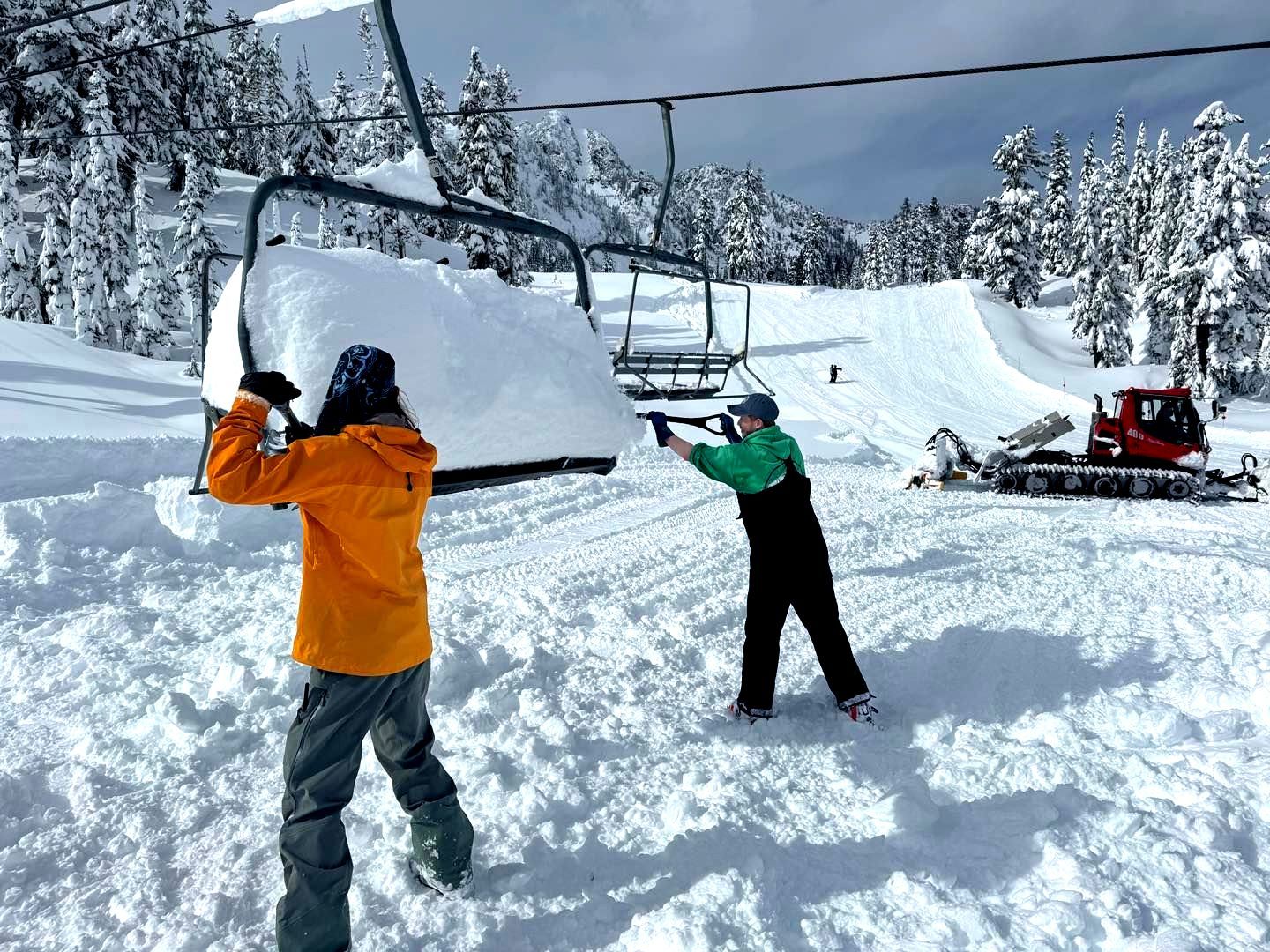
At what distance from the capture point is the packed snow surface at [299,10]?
2.98 meters

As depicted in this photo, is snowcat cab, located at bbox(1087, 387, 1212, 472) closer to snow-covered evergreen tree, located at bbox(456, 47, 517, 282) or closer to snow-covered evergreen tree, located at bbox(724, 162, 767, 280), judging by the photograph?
snow-covered evergreen tree, located at bbox(456, 47, 517, 282)

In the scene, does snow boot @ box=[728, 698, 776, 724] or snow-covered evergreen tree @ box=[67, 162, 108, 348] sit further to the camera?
snow-covered evergreen tree @ box=[67, 162, 108, 348]

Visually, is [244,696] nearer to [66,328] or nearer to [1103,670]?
[1103,670]

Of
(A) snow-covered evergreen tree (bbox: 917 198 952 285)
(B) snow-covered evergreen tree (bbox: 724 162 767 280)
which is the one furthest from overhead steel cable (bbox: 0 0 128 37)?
(A) snow-covered evergreen tree (bbox: 917 198 952 285)

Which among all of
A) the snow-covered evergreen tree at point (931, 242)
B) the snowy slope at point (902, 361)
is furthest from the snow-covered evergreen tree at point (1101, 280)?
the snow-covered evergreen tree at point (931, 242)

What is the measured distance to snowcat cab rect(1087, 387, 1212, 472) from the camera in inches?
468

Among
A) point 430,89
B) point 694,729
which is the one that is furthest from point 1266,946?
point 430,89

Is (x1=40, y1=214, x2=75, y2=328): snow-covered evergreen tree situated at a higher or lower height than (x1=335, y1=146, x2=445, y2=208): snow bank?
higher

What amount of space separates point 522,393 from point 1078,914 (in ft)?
9.22

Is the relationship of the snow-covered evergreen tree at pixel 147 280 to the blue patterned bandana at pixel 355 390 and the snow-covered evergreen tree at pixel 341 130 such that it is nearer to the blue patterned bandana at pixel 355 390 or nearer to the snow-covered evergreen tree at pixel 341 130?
the snow-covered evergreen tree at pixel 341 130

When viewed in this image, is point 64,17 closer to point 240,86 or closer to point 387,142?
point 387,142

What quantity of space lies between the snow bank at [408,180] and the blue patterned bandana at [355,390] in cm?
92

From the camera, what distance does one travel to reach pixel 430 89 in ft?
136

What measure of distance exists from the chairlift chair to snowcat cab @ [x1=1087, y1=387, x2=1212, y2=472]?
11794mm
